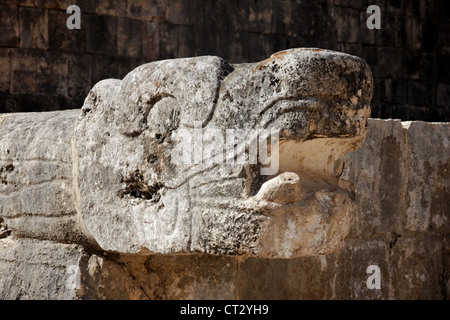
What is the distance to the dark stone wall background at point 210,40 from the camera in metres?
8.28

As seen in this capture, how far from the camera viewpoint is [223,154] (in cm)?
262

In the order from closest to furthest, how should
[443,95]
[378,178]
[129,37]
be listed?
[378,178], [129,37], [443,95]

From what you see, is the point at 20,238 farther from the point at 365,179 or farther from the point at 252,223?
the point at 365,179

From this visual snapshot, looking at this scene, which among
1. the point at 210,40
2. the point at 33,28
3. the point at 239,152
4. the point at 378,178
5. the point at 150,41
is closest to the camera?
the point at 239,152

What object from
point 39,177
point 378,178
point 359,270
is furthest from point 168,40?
point 39,177

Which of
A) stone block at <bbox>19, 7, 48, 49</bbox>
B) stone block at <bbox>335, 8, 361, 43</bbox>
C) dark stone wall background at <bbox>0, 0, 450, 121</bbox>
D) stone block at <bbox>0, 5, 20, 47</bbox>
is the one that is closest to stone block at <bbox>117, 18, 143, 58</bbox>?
dark stone wall background at <bbox>0, 0, 450, 121</bbox>

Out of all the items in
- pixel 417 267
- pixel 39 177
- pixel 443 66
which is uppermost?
pixel 443 66

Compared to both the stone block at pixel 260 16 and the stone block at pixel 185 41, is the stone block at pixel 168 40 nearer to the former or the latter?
the stone block at pixel 185 41

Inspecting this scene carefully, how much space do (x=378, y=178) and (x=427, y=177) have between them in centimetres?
44

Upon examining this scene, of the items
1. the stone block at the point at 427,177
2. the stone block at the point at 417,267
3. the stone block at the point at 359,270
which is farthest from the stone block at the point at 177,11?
the stone block at the point at 359,270

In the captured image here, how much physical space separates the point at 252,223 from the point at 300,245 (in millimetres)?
184

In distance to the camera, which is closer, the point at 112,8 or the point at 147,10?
the point at 112,8

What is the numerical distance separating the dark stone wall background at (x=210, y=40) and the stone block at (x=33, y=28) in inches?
0.4

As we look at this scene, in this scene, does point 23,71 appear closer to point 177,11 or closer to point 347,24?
point 177,11
